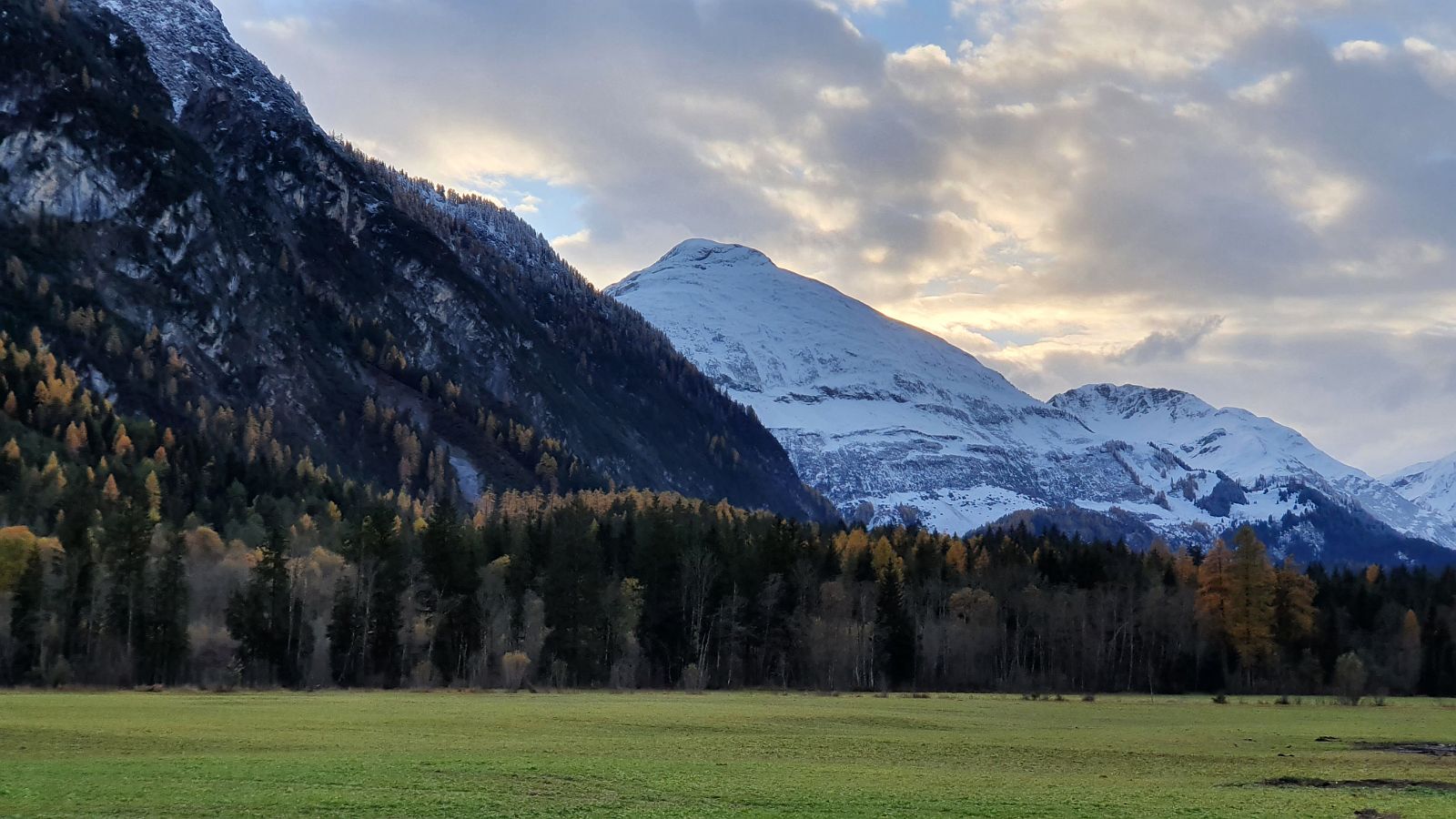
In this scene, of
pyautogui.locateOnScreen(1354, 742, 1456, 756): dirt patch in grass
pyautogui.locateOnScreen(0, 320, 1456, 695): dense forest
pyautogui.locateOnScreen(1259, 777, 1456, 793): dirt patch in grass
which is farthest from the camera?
pyautogui.locateOnScreen(0, 320, 1456, 695): dense forest

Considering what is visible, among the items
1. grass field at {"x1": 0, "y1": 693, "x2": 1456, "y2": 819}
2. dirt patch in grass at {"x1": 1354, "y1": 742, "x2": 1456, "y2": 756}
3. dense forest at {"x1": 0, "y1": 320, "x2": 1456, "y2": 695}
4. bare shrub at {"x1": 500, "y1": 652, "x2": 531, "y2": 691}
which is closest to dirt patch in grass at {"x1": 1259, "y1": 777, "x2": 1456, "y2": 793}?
grass field at {"x1": 0, "y1": 693, "x2": 1456, "y2": 819}

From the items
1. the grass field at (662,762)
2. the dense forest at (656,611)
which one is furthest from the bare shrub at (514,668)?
the grass field at (662,762)

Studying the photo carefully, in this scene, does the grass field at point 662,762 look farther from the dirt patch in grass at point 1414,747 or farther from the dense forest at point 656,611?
the dense forest at point 656,611

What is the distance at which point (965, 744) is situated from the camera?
60.9m

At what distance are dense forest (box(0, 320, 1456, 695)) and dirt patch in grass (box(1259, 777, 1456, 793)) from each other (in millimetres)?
86696

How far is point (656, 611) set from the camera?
15175 cm

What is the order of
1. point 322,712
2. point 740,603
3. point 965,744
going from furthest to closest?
point 740,603 → point 322,712 → point 965,744

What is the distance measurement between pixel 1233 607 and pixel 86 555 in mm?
122443

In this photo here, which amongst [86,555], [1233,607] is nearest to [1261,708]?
[1233,607]

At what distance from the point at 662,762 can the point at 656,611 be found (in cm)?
10475

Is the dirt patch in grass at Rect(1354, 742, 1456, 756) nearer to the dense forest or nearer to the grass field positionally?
the grass field

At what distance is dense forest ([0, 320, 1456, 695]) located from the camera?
4835 inches

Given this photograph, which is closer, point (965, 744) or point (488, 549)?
point (965, 744)

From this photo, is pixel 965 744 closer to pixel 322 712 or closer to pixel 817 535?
pixel 322 712
